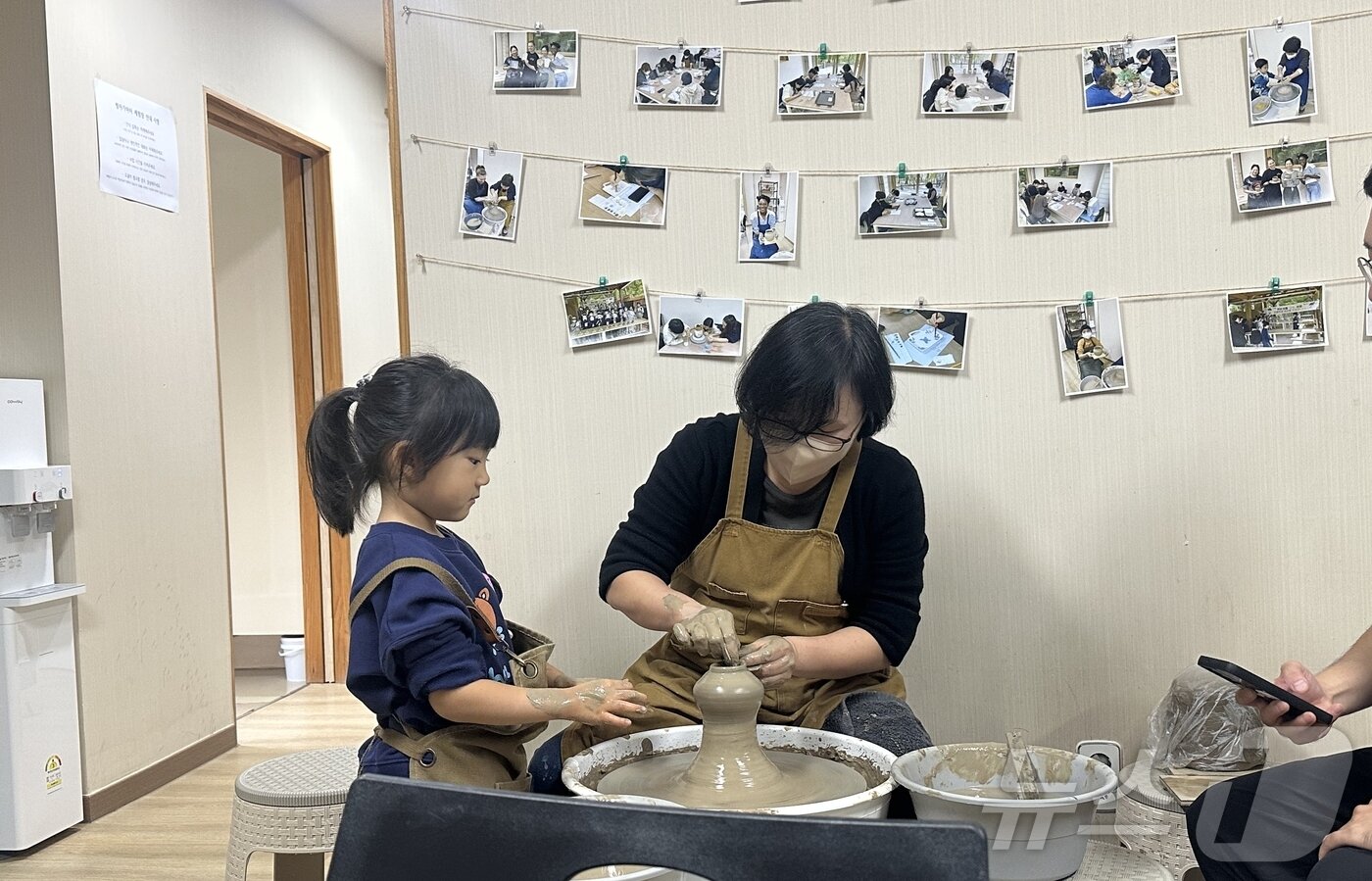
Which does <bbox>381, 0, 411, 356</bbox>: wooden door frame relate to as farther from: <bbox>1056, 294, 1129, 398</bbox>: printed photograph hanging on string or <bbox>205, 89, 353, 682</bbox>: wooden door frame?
<bbox>205, 89, 353, 682</bbox>: wooden door frame

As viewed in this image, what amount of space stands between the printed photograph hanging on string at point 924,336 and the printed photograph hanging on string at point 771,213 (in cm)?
23

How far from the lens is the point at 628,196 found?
2049 mm

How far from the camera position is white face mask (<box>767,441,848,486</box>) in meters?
1.54

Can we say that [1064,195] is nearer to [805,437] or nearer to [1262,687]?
[805,437]

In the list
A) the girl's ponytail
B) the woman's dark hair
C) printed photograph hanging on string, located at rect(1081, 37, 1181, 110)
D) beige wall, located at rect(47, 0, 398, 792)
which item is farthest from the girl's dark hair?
beige wall, located at rect(47, 0, 398, 792)

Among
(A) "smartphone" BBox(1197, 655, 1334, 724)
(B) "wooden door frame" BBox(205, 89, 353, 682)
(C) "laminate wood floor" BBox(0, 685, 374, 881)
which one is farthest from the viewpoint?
(B) "wooden door frame" BBox(205, 89, 353, 682)

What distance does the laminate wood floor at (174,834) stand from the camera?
2432 millimetres

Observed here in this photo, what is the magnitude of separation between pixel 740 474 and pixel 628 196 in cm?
66

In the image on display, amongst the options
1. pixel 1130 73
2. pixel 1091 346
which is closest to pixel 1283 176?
pixel 1130 73

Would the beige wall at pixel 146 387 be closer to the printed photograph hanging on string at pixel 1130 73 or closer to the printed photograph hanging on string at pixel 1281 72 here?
the printed photograph hanging on string at pixel 1130 73

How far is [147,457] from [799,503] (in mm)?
2339

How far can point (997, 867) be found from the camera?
3.05 feet

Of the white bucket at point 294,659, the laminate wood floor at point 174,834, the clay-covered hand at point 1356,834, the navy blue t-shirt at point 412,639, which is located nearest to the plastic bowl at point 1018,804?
the clay-covered hand at point 1356,834

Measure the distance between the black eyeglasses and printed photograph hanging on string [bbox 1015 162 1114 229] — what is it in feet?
2.26
